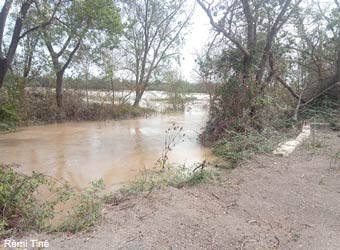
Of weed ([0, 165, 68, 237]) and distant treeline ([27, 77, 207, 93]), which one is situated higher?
distant treeline ([27, 77, 207, 93])

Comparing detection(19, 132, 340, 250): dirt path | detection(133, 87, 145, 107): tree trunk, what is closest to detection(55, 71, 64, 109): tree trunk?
detection(133, 87, 145, 107): tree trunk

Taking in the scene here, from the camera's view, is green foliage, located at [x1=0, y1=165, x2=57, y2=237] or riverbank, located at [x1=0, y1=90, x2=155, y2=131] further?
riverbank, located at [x1=0, y1=90, x2=155, y2=131]

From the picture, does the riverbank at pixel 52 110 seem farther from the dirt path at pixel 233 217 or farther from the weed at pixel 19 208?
the dirt path at pixel 233 217

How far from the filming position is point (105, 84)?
18.0 m

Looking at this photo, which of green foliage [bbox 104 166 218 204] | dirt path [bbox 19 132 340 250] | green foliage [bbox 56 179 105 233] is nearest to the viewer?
dirt path [bbox 19 132 340 250]

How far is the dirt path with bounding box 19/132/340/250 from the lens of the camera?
10.9 ft

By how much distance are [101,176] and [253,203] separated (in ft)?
10.9

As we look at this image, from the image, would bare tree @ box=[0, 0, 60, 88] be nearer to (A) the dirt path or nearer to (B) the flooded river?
(B) the flooded river

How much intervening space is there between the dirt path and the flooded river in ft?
6.41

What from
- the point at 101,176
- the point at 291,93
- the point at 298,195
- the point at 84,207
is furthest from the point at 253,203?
the point at 291,93

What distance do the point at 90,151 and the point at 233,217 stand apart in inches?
237

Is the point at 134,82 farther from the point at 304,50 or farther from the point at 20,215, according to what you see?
the point at 20,215

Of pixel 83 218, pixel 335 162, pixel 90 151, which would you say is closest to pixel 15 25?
pixel 90 151

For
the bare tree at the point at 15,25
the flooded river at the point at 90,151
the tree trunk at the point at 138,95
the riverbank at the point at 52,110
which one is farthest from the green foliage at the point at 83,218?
the tree trunk at the point at 138,95
